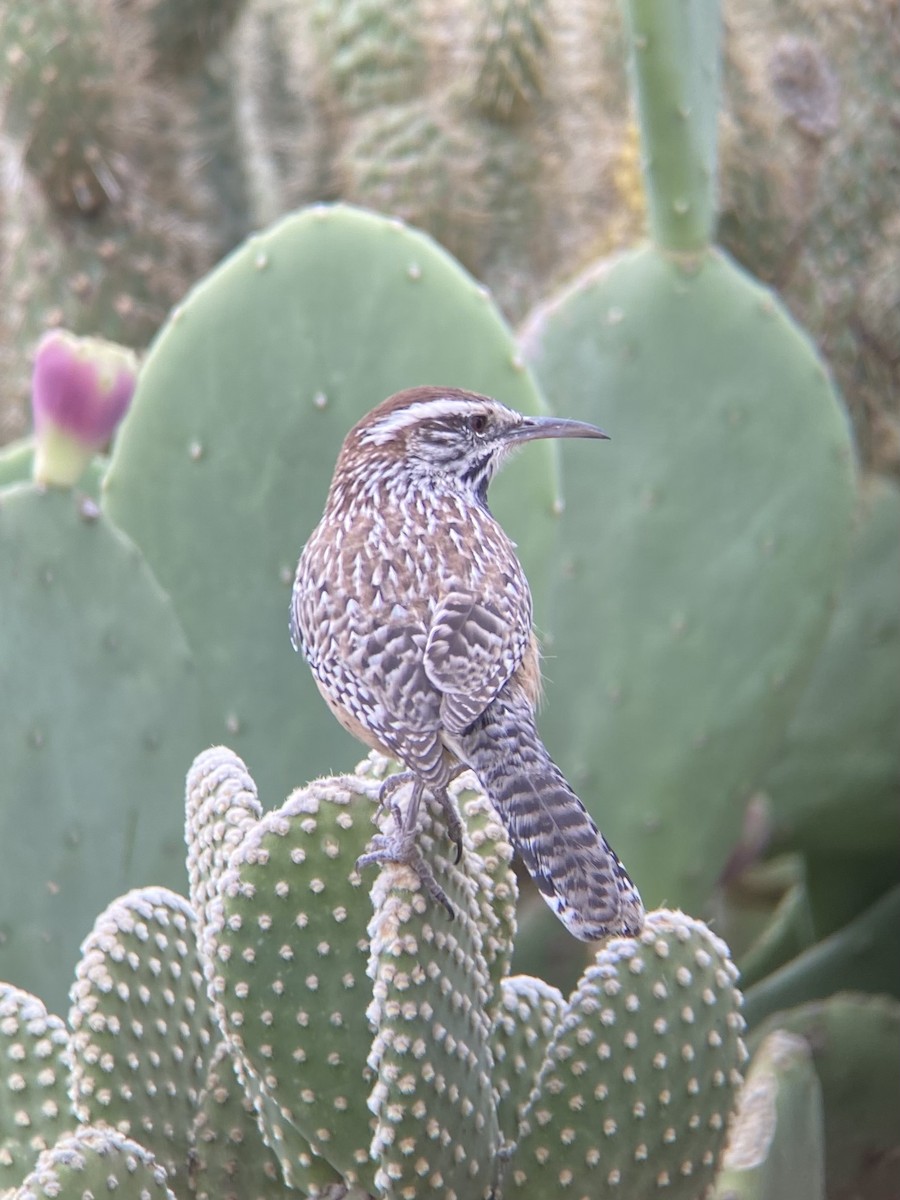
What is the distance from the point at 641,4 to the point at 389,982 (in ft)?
4.61

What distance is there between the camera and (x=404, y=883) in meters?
1.25

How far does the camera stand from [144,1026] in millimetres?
1506

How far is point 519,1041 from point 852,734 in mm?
1349

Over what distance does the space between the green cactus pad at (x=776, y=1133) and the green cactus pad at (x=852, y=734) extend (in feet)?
2.81

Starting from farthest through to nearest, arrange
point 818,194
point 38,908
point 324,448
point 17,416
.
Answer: point 17,416 → point 818,194 → point 324,448 → point 38,908

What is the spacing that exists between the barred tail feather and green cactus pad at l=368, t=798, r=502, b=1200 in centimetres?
9

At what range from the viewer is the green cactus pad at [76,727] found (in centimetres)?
184

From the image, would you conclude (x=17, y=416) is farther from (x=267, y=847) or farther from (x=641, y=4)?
(x=267, y=847)

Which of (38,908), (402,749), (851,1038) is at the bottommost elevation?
(851,1038)

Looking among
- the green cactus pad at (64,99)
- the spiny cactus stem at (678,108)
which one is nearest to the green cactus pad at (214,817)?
the spiny cactus stem at (678,108)

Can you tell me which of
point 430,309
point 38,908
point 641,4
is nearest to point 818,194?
point 641,4

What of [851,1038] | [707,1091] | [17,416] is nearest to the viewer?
[707,1091]

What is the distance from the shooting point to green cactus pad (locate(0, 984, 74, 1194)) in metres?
1.54

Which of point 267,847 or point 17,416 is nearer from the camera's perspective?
point 267,847
